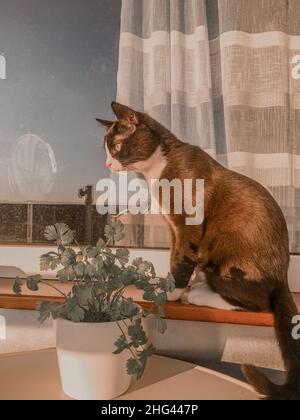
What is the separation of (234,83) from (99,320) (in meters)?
0.56

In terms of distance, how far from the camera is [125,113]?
2.67 feet

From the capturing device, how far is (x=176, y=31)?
32.7 inches

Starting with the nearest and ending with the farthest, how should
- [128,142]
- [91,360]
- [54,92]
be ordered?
[91,360], [128,142], [54,92]

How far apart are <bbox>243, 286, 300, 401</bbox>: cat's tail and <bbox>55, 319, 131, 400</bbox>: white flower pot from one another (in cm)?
22

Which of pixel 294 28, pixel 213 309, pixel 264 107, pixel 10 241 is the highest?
pixel 294 28

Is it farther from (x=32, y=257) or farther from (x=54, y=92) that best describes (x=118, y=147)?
(x=32, y=257)

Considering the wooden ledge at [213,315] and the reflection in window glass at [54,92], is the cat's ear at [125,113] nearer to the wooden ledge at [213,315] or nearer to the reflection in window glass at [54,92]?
the reflection in window glass at [54,92]

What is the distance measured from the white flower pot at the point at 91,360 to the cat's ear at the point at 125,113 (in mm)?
429

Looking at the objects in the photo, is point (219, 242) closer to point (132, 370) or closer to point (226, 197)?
point (226, 197)

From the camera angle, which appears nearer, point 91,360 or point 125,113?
point 91,360

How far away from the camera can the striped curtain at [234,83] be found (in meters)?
0.81

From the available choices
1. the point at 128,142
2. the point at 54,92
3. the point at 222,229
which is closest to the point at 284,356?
the point at 222,229
